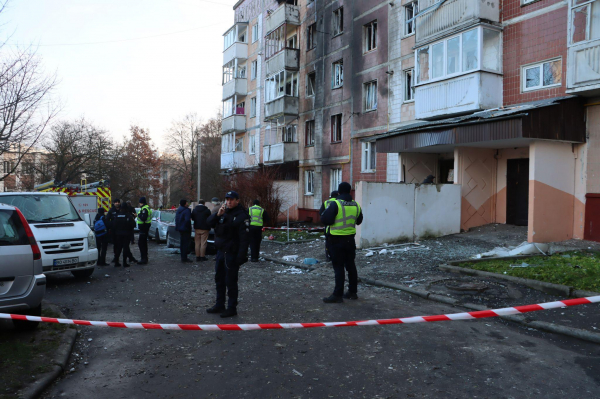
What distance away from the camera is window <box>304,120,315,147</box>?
1031 inches

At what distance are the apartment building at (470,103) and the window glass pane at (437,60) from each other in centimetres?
4

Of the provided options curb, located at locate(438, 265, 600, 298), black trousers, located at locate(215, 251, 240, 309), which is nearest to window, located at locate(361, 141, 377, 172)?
curb, located at locate(438, 265, 600, 298)

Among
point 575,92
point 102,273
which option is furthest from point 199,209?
point 575,92

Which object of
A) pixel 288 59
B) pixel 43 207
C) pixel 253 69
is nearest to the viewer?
pixel 43 207

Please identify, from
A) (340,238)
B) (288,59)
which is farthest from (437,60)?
(288,59)

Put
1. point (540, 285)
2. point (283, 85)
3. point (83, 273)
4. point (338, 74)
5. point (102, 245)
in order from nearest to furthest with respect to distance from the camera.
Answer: point (540, 285)
point (83, 273)
point (102, 245)
point (338, 74)
point (283, 85)

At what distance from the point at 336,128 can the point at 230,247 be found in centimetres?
1814

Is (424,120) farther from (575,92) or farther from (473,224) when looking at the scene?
(575,92)

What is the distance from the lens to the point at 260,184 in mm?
22234

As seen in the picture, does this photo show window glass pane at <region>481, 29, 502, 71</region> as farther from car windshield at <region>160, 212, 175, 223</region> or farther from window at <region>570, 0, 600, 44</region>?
car windshield at <region>160, 212, 175, 223</region>

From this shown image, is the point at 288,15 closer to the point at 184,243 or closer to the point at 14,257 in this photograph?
the point at 184,243

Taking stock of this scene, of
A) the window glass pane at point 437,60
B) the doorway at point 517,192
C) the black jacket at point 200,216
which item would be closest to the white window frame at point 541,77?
the doorway at point 517,192

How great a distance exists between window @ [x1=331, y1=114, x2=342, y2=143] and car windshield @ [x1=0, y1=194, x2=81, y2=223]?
50.9 feet

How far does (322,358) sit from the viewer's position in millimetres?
4859
